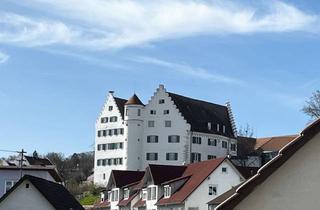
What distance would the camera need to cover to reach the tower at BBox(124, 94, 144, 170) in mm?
121625

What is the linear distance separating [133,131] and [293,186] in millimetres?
113555

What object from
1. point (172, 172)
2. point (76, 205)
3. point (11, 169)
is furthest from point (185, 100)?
point (76, 205)

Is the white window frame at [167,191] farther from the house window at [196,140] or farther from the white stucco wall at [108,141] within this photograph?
the white stucco wall at [108,141]

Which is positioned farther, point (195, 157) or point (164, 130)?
point (164, 130)

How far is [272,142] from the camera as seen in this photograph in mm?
143250

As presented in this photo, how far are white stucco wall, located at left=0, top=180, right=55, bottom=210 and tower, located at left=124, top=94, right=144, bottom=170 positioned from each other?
7540 centimetres

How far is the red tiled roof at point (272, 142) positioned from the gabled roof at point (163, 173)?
190 ft

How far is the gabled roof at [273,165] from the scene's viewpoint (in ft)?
32.1

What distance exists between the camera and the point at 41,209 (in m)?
45.3

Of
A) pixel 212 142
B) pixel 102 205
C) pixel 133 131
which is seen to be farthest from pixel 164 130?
pixel 102 205

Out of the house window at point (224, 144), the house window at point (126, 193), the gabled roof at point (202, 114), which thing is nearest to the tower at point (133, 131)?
the gabled roof at point (202, 114)

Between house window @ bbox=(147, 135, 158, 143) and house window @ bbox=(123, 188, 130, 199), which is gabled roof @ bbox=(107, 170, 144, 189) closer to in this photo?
house window @ bbox=(123, 188, 130, 199)

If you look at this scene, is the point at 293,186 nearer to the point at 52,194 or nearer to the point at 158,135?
the point at 52,194

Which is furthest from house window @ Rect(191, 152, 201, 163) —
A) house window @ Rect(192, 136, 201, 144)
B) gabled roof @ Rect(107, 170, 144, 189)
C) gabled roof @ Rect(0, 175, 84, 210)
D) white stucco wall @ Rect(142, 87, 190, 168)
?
gabled roof @ Rect(0, 175, 84, 210)
